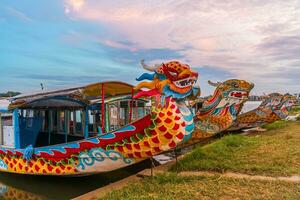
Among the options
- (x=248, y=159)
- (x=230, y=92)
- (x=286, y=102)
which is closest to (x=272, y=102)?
(x=286, y=102)

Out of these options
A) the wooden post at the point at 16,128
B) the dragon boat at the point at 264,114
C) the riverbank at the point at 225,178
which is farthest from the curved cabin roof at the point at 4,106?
the dragon boat at the point at 264,114

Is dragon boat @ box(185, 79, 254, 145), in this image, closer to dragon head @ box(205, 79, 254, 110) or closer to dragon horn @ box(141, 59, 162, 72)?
dragon head @ box(205, 79, 254, 110)

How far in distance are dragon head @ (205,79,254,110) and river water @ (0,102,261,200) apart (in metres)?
4.56

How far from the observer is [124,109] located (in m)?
11.3

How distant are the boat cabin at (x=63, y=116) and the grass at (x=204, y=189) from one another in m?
2.79

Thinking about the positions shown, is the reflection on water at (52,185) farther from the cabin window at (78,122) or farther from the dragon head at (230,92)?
the dragon head at (230,92)

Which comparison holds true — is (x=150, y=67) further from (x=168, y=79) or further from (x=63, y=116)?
(x=63, y=116)

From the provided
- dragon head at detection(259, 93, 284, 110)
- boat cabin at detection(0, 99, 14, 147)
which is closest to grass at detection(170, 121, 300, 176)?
boat cabin at detection(0, 99, 14, 147)

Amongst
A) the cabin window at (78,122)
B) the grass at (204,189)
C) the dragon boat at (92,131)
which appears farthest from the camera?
the cabin window at (78,122)

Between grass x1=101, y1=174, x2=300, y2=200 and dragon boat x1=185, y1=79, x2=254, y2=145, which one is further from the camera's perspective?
dragon boat x1=185, y1=79, x2=254, y2=145

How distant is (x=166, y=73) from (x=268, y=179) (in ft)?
9.83

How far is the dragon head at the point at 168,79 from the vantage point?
6.23m

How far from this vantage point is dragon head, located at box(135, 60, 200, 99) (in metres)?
6.23

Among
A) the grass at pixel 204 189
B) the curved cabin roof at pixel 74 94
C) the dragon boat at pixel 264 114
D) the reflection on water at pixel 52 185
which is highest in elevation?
the curved cabin roof at pixel 74 94
